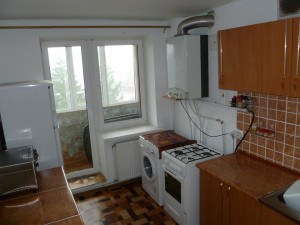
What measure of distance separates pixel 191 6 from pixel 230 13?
1.36 feet

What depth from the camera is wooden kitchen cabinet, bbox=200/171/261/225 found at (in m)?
2.05

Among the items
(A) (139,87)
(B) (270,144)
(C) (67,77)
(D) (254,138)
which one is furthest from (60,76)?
(B) (270,144)

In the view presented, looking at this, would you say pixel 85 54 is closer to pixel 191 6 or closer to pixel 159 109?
pixel 159 109

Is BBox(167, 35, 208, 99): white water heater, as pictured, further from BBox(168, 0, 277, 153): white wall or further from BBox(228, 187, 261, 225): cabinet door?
BBox(228, 187, 261, 225): cabinet door

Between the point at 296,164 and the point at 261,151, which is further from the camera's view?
the point at 261,151

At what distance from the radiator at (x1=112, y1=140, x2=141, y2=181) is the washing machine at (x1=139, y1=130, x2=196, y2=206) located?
0.25m

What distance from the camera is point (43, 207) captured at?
6.41 feet

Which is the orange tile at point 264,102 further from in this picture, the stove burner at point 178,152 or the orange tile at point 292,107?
the stove burner at point 178,152

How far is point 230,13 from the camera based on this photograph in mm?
2730

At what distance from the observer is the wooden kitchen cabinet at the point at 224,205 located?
6.73 ft

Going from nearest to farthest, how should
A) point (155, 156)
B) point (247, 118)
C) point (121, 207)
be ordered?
point (247, 118), point (155, 156), point (121, 207)

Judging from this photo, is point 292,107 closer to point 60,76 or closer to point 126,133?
point 126,133

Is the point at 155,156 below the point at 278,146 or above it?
below

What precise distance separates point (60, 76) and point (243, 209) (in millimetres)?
2853
